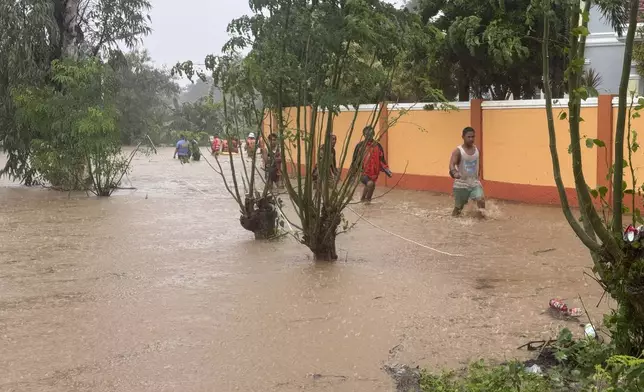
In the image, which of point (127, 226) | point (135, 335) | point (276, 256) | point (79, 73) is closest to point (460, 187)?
point (276, 256)

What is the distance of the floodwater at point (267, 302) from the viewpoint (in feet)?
16.3

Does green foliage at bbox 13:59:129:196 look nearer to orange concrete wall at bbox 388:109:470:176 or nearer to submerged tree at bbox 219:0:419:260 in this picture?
orange concrete wall at bbox 388:109:470:176

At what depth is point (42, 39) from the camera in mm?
18391

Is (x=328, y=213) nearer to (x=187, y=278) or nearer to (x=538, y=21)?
(x=187, y=278)

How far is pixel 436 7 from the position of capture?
15.9 meters

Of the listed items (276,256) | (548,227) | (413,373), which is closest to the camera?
(413,373)

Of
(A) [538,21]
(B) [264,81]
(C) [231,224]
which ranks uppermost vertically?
(A) [538,21]

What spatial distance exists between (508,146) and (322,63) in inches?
271

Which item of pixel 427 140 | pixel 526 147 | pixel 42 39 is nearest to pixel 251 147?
pixel 526 147

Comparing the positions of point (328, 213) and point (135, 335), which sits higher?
point (328, 213)

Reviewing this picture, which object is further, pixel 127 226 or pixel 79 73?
pixel 79 73

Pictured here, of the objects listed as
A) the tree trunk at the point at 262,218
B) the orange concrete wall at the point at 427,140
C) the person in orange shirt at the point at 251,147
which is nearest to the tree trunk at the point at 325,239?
the tree trunk at the point at 262,218

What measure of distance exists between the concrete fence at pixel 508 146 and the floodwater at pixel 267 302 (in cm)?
102

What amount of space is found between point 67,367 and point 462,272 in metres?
4.15
